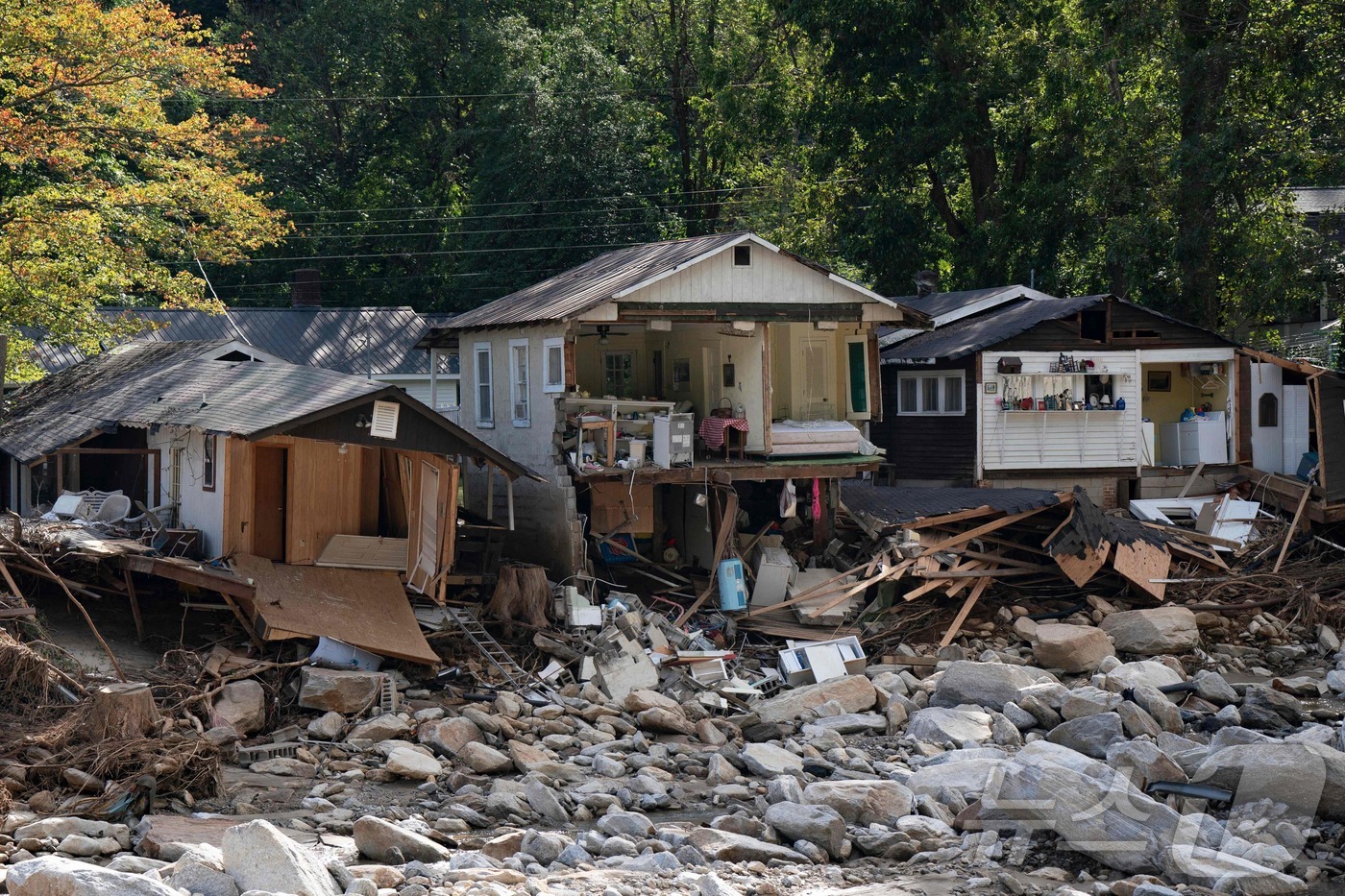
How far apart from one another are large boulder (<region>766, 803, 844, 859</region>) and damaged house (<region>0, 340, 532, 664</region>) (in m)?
6.24

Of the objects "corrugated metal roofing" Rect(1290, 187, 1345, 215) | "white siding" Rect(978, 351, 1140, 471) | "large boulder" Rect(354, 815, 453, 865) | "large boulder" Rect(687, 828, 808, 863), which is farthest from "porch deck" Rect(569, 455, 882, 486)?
"corrugated metal roofing" Rect(1290, 187, 1345, 215)

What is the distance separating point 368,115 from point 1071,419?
31.4 meters

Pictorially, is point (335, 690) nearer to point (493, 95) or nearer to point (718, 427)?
point (718, 427)

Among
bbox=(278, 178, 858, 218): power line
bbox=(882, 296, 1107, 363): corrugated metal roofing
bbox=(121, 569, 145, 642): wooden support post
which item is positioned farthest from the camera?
bbox=(278, 178, 858, 218): power line

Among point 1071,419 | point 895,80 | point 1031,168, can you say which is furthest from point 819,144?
point 1071,419

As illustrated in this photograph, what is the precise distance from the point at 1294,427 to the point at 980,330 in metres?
7.27

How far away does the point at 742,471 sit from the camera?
79.7 feet

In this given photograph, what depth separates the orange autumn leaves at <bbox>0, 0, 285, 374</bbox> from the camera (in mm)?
25609

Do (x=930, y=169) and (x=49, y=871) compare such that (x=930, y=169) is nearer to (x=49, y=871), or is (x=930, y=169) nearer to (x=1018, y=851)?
(x=1018, y=851)

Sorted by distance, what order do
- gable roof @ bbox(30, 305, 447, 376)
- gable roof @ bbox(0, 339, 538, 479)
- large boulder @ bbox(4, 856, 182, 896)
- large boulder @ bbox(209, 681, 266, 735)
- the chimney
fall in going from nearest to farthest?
large boulder @ bbox(4, 856, 182, 896) → large boulder @ bbox(209, 681, 266, 735) → gable roof @ bbox(0, 339, 538, 479) → gable roof @ bbox(30, 305, 447, 376) → the chimney

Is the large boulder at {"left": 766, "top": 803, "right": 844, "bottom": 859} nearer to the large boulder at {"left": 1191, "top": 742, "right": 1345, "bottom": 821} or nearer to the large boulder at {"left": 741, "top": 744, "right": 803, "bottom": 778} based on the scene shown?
the large boulder at {"left": 741, "top": 744, "right": 803, "bottom": 778}

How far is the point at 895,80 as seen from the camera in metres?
37.6

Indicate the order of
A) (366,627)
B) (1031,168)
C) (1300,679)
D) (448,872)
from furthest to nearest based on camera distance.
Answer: (1031,168), (1300,679), (366,627), (448,872)

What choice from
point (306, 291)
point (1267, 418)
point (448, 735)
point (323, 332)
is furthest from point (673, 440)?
point (306, 291)
